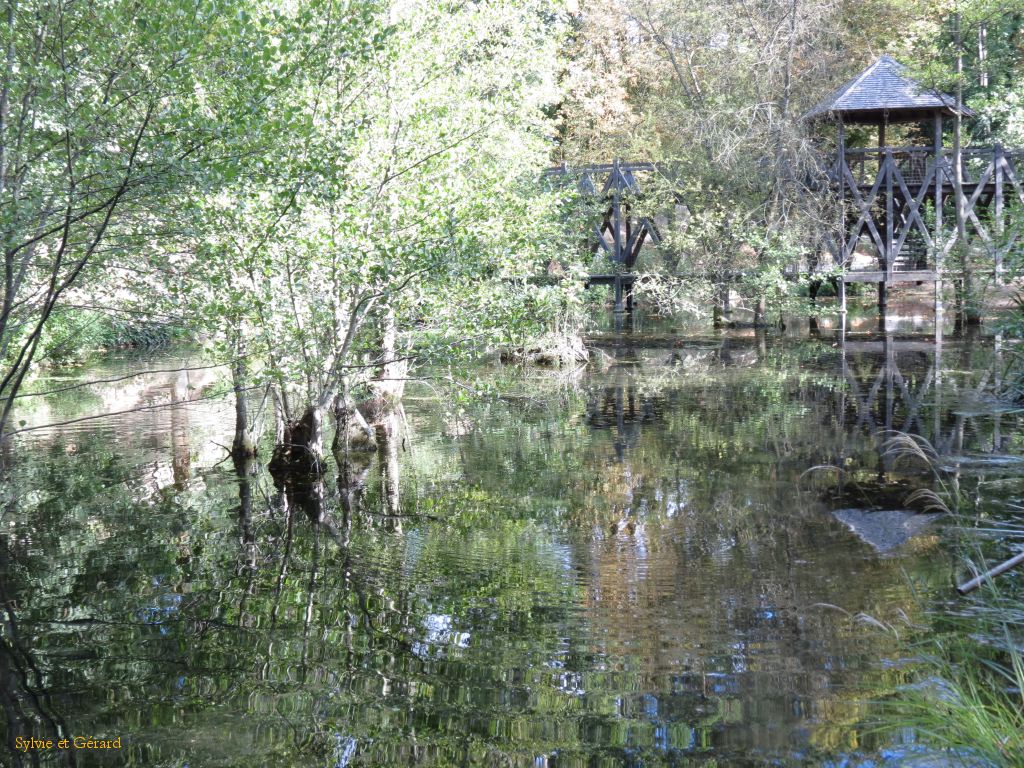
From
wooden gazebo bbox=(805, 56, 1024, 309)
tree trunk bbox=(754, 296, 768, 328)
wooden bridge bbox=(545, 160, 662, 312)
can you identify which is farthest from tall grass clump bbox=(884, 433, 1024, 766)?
tree trunk bbox=(754, 296, 768, 328)

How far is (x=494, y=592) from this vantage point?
20.2 feet

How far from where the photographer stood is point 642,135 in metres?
26.5

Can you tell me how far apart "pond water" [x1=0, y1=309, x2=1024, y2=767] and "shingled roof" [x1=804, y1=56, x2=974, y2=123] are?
9434 millimetres

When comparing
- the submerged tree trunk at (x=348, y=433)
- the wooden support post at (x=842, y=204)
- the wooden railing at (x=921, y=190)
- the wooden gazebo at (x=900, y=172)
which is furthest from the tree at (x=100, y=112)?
the wooden support post at (x=842, y=204)

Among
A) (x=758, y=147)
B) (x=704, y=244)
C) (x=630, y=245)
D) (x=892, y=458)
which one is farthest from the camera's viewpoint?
(x=630, y=245)

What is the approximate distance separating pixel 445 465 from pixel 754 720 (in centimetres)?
621

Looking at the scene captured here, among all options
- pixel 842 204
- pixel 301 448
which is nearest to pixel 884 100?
pixel 842 204

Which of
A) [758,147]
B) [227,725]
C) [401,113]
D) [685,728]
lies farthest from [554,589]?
[758,147]

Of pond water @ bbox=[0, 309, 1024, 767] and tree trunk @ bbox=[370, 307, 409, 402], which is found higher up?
tree trunk @ bbox=[370, 307, 409, 402]

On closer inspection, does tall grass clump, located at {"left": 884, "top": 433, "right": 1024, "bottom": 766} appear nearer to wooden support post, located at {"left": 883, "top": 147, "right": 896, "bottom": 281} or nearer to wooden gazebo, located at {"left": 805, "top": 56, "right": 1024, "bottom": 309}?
wooden gazebo, located at {"left": 805, "top": 56, "right": 1024, "bottom": 309}

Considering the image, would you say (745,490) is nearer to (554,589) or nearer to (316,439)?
(554,589)

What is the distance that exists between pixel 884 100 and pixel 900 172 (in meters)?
1.95

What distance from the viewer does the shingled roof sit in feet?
63.7

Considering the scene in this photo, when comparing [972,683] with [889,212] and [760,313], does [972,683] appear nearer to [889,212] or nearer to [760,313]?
[889,212]
